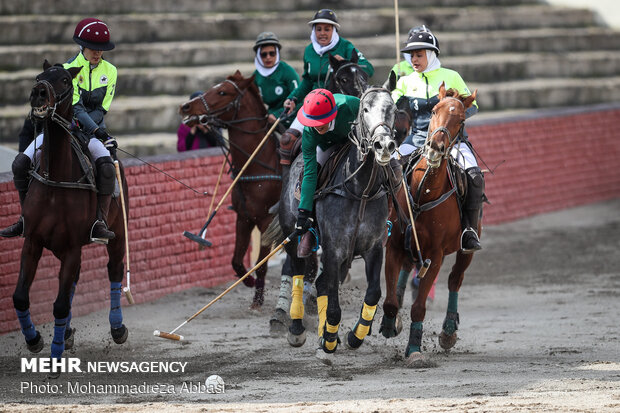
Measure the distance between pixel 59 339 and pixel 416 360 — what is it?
2.98 m

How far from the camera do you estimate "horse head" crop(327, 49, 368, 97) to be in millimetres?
10172

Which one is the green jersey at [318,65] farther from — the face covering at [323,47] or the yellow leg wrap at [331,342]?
the yellow leg wrap at [331,342]

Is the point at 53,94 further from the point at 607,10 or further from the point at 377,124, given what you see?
the point at 607,10

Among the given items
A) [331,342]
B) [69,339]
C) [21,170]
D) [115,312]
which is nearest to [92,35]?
[21,170]

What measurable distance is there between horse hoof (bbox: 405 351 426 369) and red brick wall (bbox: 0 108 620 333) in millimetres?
4059

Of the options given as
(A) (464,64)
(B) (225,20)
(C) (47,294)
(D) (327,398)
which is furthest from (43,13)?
(D) (327,398)

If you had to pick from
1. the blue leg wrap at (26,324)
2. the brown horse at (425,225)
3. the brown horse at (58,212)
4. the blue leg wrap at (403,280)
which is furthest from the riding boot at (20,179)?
the blue leg wrap at (403,280)

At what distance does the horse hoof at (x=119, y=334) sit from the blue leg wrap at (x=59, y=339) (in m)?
1.06

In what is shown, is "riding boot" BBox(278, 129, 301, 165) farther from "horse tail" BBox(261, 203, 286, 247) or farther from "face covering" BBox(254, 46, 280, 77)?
"face covering" BBox(254, 46, 280, 77)

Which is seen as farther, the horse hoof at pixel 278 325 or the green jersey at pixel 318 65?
the green jersey at pixel 318 65

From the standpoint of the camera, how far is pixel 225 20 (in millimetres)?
21578

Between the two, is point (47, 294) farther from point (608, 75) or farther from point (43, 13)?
point (608, 75)

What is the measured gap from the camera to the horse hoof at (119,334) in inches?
411

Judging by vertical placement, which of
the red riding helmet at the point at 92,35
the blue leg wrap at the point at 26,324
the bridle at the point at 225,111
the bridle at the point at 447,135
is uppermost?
the red riding helmet at the point at 92,35
